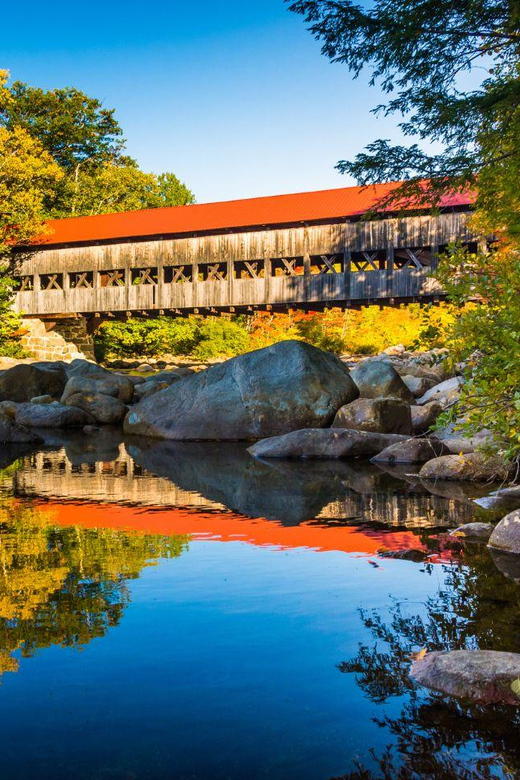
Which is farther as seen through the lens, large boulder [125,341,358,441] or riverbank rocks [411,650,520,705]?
large boulder [125,341,358,441]

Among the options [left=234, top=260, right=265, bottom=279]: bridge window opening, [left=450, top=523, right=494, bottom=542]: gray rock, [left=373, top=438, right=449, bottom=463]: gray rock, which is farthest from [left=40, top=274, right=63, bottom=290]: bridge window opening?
[left=450, top=523, right=494, bottom=542]: gray rock

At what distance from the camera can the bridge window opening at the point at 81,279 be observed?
32375 millimetres

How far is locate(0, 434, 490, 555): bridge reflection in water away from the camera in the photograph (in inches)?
242

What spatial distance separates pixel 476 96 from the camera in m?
9.88

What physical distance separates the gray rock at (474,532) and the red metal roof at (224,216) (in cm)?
2037

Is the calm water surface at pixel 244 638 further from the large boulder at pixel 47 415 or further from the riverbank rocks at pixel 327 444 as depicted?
the large boulder at pixel 47 415

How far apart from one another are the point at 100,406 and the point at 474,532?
1172cm

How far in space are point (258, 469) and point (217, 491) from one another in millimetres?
1692

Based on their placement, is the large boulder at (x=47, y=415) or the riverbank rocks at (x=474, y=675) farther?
the large boulder at (x=47, y=415)

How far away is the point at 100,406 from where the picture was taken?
16.6 meters

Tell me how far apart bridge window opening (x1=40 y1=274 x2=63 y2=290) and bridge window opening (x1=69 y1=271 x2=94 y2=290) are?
0.57 m

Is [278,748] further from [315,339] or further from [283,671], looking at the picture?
[315,339]

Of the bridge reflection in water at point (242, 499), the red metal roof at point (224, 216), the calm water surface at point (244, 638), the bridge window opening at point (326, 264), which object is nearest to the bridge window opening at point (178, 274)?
the red metal roof at point (224, 216)

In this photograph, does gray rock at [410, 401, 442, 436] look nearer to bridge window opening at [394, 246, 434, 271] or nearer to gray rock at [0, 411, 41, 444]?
gray rock at [0, 411, 41, 444]
